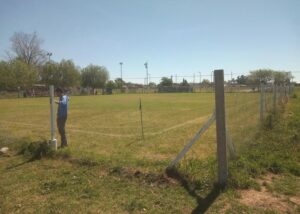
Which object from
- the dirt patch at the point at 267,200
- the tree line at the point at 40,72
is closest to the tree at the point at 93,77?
the tree line at the point at 40,72

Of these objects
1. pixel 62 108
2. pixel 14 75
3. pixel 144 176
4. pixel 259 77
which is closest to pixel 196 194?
pixel 144 176

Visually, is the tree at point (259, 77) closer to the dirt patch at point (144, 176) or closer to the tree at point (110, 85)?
the dirt patch at point (144, 176)

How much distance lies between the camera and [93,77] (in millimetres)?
83000

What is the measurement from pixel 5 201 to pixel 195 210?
113 inches

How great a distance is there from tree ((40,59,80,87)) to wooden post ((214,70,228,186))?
7102 cm

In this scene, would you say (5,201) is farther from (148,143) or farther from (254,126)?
(254,126)

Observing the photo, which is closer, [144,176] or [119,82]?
[144,176]

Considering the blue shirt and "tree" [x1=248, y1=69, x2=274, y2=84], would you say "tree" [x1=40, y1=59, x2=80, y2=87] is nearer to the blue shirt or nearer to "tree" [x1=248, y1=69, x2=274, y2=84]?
"tree" [x1=248, y1=69, x2=274, y2=84]

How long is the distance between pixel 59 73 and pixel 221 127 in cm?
7182

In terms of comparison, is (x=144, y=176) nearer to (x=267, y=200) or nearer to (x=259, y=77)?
(x=267, y=200)

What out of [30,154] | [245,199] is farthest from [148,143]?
[245,199]

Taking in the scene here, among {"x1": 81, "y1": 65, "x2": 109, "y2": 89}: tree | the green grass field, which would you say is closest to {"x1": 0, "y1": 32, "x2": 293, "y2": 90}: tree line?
{"x1": 81, "y1": 65, "x2": 109, "y2": 89}: tree

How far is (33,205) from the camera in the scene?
165 inches

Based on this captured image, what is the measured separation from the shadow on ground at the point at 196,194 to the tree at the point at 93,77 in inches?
3142
